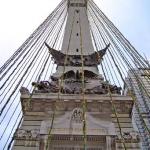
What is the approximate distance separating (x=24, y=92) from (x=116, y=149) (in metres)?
4.76

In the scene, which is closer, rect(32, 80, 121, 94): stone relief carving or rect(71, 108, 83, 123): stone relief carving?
rect(71, 108, 83, 123): stone relief carving

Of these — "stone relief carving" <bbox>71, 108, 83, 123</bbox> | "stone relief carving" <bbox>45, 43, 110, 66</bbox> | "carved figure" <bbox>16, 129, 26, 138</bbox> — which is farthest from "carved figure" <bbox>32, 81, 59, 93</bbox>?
A: "stone relief carving" <bbox>45, 43, 110, 66</bbox>

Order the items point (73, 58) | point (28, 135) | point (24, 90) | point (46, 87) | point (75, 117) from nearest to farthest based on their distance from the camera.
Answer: point (28, 135), point (75, 117), point (24, 90), point (46, 87), point (73, 58)

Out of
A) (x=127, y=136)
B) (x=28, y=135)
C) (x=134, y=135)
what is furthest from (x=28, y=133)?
(x=134, y=135)

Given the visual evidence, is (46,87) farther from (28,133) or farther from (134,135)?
(134,135)

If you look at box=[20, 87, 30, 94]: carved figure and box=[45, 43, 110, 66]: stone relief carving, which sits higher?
box=[45, 43, 110, 66]: stone relief carving

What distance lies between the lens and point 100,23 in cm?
2027

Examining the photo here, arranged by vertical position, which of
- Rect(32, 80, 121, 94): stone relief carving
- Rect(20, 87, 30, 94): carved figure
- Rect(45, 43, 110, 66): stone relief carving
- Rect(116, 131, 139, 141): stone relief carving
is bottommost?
Rect(116, 131, 139, 141): stone relief carving

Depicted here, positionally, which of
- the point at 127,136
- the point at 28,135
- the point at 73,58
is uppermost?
the point at 73,58

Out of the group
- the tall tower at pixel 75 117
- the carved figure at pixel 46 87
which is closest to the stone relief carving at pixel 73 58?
the tall tower at pixel 75 117

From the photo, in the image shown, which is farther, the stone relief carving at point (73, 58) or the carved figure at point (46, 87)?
the stone relief carving at point (73, 58)

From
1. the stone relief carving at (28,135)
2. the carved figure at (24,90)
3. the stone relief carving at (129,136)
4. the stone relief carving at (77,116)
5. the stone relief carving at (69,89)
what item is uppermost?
the stone relief carving at (69,89)

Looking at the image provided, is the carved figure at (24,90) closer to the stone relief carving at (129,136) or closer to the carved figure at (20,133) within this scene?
the carved figure at (20,133)

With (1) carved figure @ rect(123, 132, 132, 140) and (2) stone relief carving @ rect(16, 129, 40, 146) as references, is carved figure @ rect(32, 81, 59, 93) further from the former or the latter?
(1) carved figure @ rect(123, 132, 132, 140)
